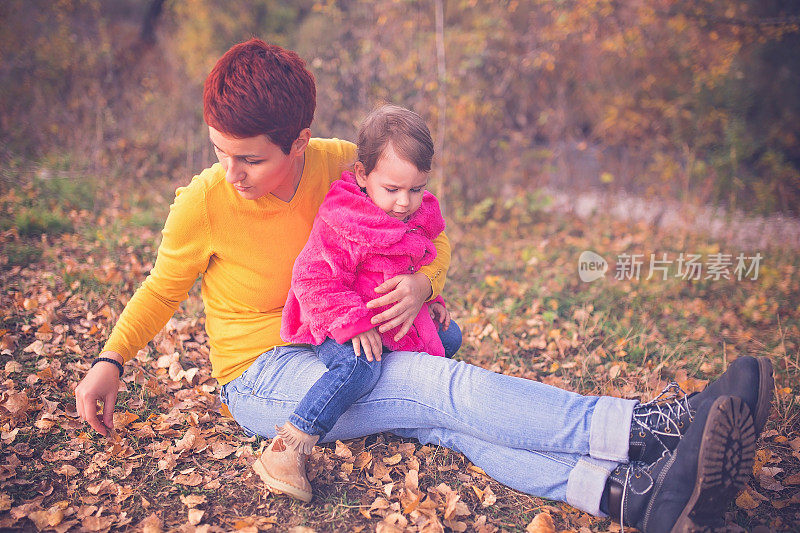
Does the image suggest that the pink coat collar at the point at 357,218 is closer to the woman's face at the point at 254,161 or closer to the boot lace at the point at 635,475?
the woman's face at the point at 254,161

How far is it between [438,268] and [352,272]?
0.43 metres

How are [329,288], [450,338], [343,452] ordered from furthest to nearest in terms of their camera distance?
1. [450,338]
2. [343,452]
3. [329,288]

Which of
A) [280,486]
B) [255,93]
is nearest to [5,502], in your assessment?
[280,486]

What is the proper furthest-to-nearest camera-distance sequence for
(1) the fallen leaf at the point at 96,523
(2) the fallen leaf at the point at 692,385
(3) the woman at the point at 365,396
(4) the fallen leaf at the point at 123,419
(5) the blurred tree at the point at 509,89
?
(5) the blurred tree at the point at 509,89 < (2) the fallen leaf at the point at 692,385 < (4) the fallen leaf at the point at 123,419 < (1) the fallen leaf at the point at 96,523 < (3) the woman at the point at 365,396

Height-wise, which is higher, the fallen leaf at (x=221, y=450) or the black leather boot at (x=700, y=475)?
the black leather boot at (x=700, y=475)

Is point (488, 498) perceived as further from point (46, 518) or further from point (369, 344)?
point (46, 518)

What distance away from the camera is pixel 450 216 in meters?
6.50

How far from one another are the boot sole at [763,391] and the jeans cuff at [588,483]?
18.7 inches

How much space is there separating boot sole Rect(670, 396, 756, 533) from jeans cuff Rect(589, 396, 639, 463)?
10.1 inches

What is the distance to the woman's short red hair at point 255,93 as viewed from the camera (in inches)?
73.8

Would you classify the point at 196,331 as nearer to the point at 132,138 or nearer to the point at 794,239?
the point at 132,138

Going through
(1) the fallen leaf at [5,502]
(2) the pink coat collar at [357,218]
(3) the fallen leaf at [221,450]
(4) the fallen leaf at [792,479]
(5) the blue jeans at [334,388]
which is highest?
(2) the pink coat collar at [357,218]

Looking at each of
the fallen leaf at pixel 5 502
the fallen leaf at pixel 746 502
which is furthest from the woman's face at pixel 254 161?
the fallen leaf at pixel 746 502

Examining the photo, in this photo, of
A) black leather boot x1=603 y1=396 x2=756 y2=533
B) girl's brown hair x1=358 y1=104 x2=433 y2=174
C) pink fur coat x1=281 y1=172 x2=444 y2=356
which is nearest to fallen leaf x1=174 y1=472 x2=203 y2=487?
pink fur coat x1=281 y1=172 x2=444 y2=356
